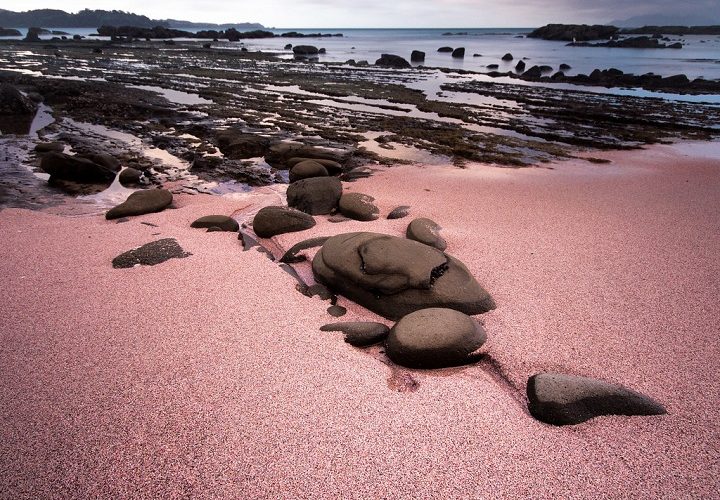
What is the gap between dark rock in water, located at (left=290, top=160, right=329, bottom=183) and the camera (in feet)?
27.1

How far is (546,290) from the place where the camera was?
4.11 meters

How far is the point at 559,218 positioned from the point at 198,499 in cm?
618

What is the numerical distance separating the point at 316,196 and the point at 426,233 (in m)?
2.21

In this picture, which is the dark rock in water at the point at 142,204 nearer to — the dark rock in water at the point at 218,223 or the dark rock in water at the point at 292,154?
the dark rock in water at the point at 218,223

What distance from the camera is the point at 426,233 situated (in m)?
5.21

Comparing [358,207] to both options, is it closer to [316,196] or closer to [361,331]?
[316,196]

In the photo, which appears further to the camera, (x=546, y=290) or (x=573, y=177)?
(x=573, y=177)

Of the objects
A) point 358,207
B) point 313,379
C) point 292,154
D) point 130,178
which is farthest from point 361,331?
point 292,154

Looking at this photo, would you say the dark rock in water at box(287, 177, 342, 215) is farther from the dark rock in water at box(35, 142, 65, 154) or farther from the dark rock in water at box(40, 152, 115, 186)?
the dark rock in water at box(35, 142, 65, 154)

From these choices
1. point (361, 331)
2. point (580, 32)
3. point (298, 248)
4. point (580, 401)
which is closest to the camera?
point (580, 401)

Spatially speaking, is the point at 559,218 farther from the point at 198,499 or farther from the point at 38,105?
the point at 38,105

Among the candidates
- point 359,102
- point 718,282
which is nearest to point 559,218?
point 718,282

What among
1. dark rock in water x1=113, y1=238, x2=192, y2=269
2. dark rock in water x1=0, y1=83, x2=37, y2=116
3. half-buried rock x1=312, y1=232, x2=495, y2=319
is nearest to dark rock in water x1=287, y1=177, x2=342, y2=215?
dark rock in water x1=113, y1=238, x2=192, y2=269

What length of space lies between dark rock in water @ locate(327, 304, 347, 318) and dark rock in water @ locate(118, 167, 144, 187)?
21.0 ft
